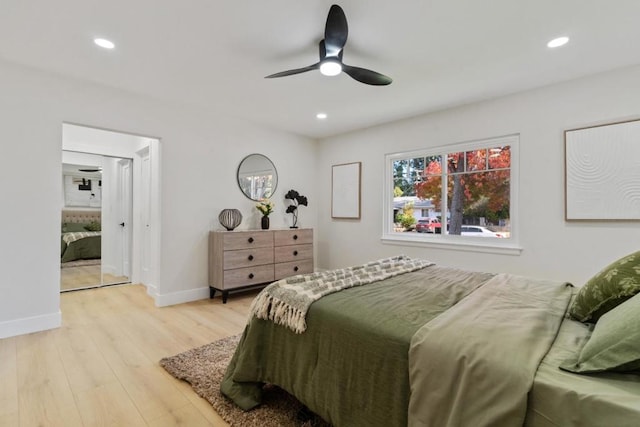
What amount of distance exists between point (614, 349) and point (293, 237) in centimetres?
381

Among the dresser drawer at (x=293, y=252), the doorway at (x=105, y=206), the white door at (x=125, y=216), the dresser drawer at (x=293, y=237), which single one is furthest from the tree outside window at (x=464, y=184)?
the white door at (x=125, y=216)

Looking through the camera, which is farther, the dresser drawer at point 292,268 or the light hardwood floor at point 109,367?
the dresser drawer at point 292,268

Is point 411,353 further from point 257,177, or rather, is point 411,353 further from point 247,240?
point 257,177

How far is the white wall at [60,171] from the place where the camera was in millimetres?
2777

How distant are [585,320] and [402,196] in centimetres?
317

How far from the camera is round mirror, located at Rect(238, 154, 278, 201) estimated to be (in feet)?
14.5

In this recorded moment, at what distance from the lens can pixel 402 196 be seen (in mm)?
4445

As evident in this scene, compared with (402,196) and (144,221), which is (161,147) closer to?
(144,221)

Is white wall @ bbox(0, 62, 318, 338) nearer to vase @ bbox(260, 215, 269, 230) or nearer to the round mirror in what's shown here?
the round mirror

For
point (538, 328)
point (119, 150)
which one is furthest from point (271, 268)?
point (538, 328)

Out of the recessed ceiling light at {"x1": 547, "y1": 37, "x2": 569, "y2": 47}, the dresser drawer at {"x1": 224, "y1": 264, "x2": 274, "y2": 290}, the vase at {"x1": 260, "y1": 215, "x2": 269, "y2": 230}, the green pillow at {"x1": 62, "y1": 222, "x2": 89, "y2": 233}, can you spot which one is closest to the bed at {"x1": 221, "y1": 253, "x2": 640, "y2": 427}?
the recessed ceiling light at {"x1": 547, "y1": 37, "x2": 569, "y2": 47}

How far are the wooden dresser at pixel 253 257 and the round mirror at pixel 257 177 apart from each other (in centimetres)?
72

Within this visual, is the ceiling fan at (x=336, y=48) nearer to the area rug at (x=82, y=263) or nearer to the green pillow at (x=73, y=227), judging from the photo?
the green pillow at (x=73, y=227)

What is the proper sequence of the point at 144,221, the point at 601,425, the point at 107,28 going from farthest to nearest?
the point at 144,221 → the point at 107,28 → the point at 601,425
